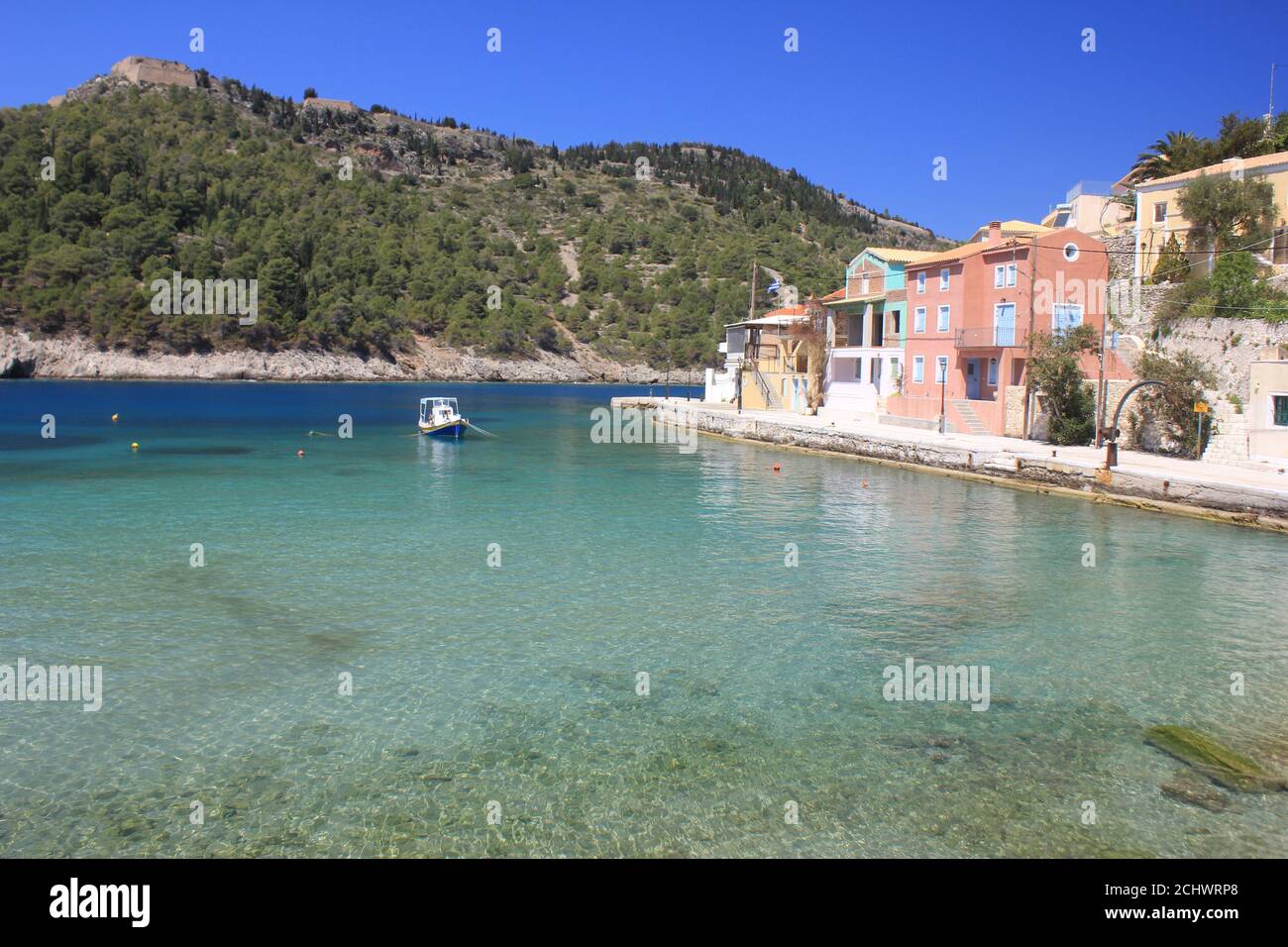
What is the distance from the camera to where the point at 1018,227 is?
48938 mm

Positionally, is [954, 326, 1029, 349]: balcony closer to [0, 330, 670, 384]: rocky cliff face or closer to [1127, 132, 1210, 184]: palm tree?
[1127, 132, 1210, 184]: palm tree

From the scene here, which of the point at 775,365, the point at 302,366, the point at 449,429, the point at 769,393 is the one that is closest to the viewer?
the point at 449,429

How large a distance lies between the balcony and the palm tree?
19411 mm

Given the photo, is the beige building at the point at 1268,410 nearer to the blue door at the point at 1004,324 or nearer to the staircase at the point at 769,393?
the blue door at the point at 1004,324

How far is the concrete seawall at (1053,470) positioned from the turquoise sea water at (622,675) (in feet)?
3.12

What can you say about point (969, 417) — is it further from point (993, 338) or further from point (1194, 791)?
point (1194, 791)

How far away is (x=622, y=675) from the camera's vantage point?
11719mm

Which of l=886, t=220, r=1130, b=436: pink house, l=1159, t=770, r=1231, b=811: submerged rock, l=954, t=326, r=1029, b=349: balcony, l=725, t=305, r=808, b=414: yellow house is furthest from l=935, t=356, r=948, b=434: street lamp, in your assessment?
l=1159, t=770, r=1231, b=811: submerged rock

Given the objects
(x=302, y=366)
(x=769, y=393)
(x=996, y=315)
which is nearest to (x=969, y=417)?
(x=996, y=315)

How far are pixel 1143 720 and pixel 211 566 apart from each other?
15965mm

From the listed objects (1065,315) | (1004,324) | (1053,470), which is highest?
(1065,315)

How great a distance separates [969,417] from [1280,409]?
13.4m

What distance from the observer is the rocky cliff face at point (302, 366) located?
107062 mm
